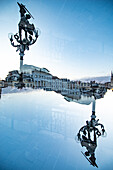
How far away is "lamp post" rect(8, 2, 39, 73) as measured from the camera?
924mm

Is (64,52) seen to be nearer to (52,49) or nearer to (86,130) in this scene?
(52,49)

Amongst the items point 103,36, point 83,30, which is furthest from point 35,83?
point 103,36

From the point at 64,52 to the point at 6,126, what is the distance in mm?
1339

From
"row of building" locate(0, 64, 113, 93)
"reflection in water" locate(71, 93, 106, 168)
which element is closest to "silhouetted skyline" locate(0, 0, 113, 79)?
"row of building" locate(0, 64, 113, 93)

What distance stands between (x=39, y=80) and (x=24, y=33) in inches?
26.3

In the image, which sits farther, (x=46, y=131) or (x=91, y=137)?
(x=46, y=131)

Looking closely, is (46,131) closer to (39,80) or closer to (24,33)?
(39,80)

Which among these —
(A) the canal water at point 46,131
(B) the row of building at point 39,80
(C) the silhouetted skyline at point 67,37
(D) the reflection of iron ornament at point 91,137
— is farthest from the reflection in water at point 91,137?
(C) the silhouetted skyline at point 67,37

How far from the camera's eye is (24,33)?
1010mm

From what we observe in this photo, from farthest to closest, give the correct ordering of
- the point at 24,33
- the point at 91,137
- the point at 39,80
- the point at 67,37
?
the point at 39,80
the point at 67,37
the point at 24,33
the point at 91,137

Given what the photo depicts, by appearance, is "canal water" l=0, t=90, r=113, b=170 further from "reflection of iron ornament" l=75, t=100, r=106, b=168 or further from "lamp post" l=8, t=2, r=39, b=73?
"lamp post" l=8, t=2, r=39, b=73

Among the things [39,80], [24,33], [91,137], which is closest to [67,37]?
[24,33]

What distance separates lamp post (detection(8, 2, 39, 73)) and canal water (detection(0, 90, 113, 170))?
734mm

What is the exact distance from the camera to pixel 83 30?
42.4 inches
